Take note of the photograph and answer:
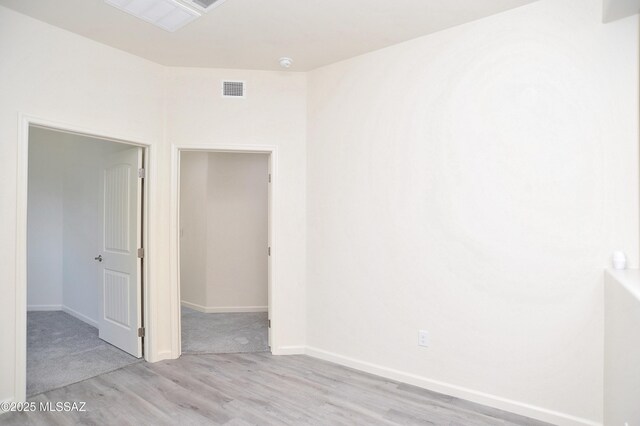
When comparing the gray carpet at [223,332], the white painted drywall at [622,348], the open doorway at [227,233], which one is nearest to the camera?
the white painted drywall at [622,348]

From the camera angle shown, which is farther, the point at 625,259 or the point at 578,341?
the point at 578,341

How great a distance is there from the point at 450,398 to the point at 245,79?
11.0 feet

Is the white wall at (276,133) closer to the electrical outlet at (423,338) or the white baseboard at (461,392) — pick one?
the white baseboard at (461,392)

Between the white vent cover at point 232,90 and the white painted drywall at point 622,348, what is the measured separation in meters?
3.26

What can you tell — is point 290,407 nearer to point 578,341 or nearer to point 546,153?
point 578,341

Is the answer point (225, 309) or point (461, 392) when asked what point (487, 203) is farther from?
point (225, 309)

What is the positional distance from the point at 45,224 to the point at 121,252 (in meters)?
2.53

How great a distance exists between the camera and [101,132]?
2.86 metres

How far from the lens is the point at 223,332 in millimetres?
4059

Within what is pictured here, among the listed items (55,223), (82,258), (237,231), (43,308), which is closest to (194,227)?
(237,231)

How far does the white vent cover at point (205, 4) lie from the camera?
7.51 ft

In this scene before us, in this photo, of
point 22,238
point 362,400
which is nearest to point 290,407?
point 362,400

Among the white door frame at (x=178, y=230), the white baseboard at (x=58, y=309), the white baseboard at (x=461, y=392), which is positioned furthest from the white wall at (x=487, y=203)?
the white baseboard at (x=58, y=309)

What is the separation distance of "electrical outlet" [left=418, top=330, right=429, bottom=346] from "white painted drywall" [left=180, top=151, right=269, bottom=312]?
9.31ft
